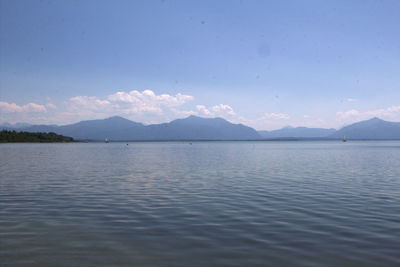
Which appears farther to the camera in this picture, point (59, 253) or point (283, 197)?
point (283, 197)

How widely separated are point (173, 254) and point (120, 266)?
6.68 ft

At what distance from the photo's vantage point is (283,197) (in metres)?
23.7

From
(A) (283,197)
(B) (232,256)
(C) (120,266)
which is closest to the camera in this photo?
(C) (120,266)

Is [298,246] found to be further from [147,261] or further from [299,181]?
[299,181]

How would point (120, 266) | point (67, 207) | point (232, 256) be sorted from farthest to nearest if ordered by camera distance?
point (67, 207), point (232, 256), point (120, 266)

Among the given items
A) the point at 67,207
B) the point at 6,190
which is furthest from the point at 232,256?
the point at 6,190

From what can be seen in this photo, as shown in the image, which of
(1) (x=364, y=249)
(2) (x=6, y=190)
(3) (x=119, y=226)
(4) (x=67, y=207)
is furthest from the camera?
(2) (x=6, y=190)

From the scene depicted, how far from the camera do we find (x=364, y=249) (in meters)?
11.8

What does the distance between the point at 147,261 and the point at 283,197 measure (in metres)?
15.7

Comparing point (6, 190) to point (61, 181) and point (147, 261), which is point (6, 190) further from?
point (147, 261)

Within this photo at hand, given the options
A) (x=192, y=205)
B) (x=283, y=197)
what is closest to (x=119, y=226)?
(x=192, y=205)

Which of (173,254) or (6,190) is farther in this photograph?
(6,190)

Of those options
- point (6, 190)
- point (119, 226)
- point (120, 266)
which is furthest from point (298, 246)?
point (6, 190)

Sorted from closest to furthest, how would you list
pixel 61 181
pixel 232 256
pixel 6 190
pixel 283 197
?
pixel 232 256 → pixel 283 197 → pixel 6 190 → pixel 61 181
